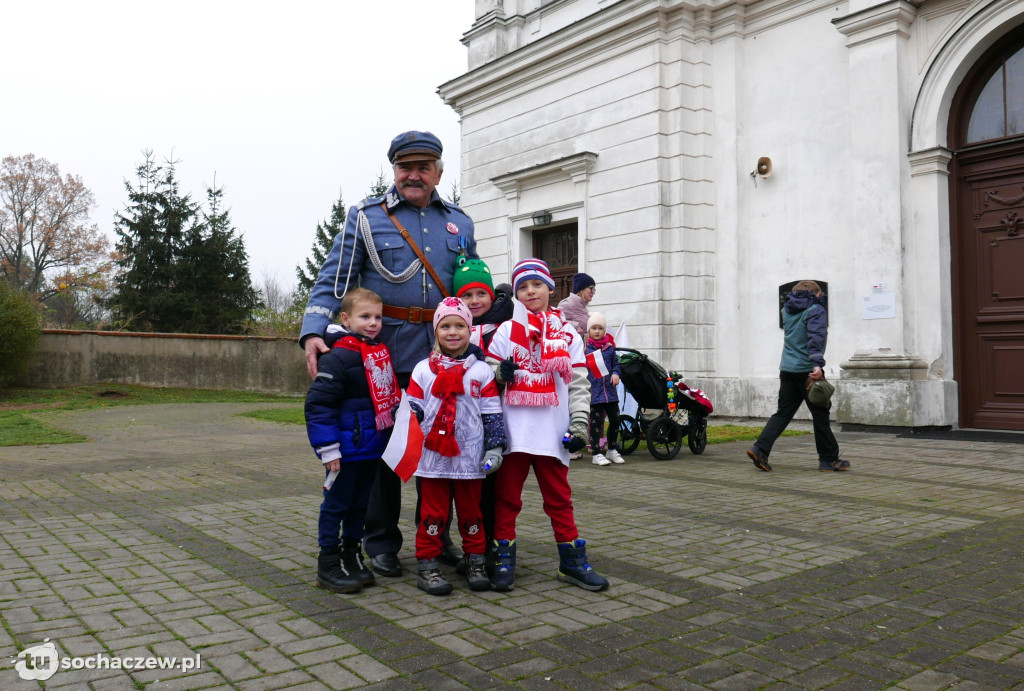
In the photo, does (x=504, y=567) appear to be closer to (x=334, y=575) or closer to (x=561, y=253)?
(x=334, y=575)

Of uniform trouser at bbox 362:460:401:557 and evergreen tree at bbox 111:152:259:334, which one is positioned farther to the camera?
evergreen tree at bbox 111:152:259:334

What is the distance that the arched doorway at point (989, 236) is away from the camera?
36.1 ft

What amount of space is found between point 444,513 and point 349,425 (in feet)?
2.14

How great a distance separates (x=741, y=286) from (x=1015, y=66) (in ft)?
16.4

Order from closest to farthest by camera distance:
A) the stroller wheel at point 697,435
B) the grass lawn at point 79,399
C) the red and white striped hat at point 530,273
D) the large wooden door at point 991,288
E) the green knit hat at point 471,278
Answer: the red and white striped hat at point 530,273, the green knit hat at point 471,278, the stroller wheel at point 697,435, the large wooden door at point 991,288, the grass lawn at point 79,399

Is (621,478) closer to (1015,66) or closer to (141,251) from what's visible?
(1015,66)

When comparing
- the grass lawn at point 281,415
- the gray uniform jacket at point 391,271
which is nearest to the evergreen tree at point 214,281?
the grass lawn at point 281,415

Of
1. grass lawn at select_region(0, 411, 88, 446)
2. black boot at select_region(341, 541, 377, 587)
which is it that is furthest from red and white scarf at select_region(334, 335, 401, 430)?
grass lawn at select_region(0, 411, 88, 446)

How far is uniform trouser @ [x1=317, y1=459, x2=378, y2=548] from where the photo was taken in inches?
157

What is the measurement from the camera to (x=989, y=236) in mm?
11227

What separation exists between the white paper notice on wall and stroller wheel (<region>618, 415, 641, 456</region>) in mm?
4555

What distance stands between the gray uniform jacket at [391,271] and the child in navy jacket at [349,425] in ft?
0.71

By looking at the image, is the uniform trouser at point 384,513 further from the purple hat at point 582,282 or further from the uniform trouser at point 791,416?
the uniform trouser at point 791,416

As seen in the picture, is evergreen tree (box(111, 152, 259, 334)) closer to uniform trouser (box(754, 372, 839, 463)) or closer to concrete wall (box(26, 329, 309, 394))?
concrete wall (box(26, 329, 309, 394))
